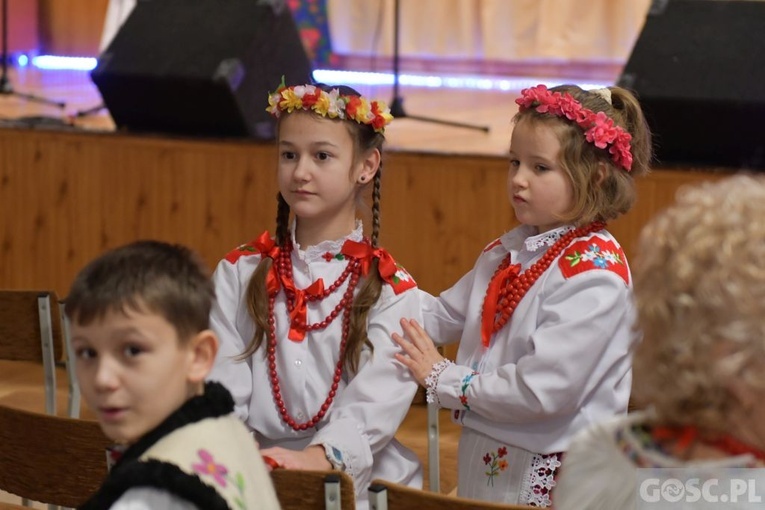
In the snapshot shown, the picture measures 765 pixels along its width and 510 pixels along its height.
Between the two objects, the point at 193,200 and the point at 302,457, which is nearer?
the point at 302,457

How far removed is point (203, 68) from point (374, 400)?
88.4 inches

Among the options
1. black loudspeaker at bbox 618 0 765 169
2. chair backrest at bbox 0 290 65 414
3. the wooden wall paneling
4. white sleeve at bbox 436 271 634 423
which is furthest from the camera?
the wooden wall paneling

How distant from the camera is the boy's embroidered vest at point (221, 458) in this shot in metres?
1.47

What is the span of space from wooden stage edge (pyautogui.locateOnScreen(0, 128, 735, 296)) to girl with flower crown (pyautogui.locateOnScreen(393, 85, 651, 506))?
1.45m

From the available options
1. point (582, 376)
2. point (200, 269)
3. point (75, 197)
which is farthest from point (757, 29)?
point (200, 269)

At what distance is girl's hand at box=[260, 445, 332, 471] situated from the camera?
227cm

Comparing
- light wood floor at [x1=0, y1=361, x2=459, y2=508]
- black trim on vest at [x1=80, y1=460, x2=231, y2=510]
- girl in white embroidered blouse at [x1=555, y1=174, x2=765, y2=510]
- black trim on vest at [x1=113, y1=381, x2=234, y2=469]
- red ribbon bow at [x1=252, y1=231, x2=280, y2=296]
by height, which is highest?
girl in white embroidered blouse at [x1=555, y1=174, x2=765, y2=510]

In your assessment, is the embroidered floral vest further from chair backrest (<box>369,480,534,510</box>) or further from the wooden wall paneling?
the wooden wall paneling

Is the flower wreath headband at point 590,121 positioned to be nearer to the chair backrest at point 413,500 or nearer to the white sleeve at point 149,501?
the chair backrest at point 413,500

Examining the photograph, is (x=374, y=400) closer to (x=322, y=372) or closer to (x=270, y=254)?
(x=322, y=372)

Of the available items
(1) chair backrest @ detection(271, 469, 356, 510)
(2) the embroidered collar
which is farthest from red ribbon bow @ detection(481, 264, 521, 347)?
(1) chair backrest @ detection(271, 469, 356, 510)

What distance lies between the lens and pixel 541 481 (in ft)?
7.59

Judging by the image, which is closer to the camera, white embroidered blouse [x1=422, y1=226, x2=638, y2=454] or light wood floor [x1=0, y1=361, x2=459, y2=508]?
white embroidered blouse [x1=422, y1=226, x2=638, y2=454]

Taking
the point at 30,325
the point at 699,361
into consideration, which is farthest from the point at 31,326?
the point at 699,361
